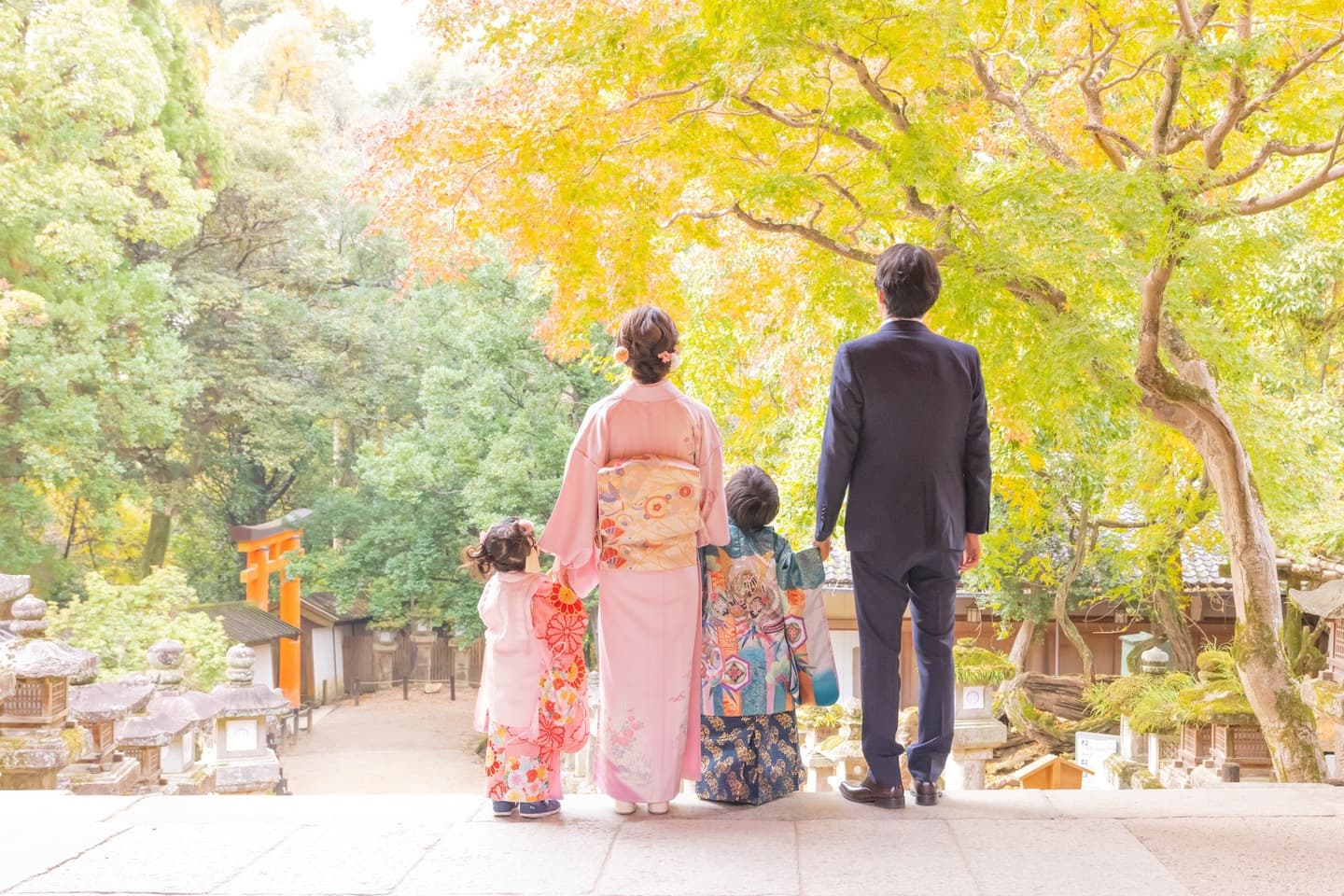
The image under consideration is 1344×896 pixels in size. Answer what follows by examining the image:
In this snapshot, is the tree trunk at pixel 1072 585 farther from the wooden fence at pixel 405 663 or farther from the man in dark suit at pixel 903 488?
the wooden fence at pixel 405 663

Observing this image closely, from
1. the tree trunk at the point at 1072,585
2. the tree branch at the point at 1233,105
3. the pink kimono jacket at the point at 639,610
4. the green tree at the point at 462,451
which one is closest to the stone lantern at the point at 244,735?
the pink kimono jacket at the point at 639,610

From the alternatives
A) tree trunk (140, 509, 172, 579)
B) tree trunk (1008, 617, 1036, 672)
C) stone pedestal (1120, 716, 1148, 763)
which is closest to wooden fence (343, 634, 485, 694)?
tree trunk (140, 509, 172, 579)

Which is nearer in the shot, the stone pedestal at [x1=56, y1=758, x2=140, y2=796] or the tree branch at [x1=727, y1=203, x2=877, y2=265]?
the tree branch at [x1=727, y1=203, x2=877, y2=265]

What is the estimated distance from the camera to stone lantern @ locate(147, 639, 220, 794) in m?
6.22

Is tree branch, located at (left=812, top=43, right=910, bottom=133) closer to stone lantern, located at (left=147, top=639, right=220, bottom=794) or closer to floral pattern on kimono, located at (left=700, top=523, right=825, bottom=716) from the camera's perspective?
floral pattern on kimono, located at (left=700, top=523, right=825, bottom=716)

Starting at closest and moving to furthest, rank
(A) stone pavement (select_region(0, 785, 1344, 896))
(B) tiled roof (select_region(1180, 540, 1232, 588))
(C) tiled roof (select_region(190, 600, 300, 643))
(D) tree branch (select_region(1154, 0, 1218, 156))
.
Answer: (A) stone pavement (select_region(0, 785, 1344, 896)) < (D) tree branch (select_region(1154, 0, 1218, 156)) < (B) tiled roof (select_region(1180, 540, 1232, 588)) < (C) tiled roof (select_region(190, 600, 300, 643))

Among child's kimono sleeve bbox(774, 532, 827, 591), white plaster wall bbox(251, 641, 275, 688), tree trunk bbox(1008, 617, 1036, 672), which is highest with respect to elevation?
child's kimono sleeve bbox(774, 532, 827, 591)

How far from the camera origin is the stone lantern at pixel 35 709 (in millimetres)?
5020

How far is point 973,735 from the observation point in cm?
584

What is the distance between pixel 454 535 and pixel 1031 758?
7445mm

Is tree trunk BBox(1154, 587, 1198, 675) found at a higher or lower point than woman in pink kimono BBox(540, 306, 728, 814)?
lower

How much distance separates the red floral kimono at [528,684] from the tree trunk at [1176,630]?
26.2 ft

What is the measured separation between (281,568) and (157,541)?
168 centimetres

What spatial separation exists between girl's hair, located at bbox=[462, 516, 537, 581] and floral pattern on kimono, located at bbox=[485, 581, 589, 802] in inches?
3.8
